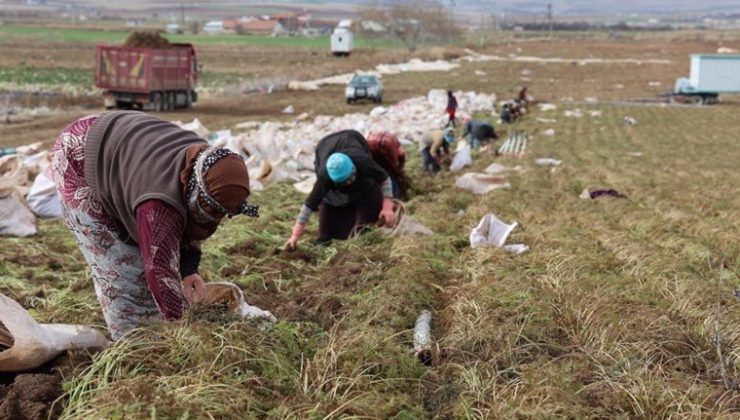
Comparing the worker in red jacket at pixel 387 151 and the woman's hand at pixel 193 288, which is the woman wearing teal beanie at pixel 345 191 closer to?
the worker in red jacket at pixel 387 151

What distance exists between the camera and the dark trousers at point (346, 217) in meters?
6.75

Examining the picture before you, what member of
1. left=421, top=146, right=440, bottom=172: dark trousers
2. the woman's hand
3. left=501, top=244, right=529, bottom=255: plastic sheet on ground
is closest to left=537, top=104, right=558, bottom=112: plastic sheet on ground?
left=421, top=146, right=440, bottom=172: dark trousers

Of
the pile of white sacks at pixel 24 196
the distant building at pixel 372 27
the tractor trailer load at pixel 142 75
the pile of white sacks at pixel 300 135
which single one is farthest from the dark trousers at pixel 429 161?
the distant building at pixel 372 27

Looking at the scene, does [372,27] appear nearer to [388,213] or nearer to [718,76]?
[718,76]

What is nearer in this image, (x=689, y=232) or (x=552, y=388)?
(x=552, y=388)

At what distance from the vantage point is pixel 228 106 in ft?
79.8

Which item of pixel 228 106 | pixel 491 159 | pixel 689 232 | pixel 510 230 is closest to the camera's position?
pixel 510 230

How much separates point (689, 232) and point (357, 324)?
4405mm

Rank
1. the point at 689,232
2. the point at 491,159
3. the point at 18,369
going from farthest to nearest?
the point at 491,159 → the point at 689,232 → the point at 18,369

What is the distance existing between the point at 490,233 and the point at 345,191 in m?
1.26

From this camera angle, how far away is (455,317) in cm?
450

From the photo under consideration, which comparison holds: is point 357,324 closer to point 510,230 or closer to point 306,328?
point 306,328

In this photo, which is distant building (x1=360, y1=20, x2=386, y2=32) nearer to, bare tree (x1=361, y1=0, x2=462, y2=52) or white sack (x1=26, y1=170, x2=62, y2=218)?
bare tree (x1=361, y1=0, x2=462, y2=52)

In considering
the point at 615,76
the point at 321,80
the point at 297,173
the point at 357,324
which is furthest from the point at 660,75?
the point at 357,324
